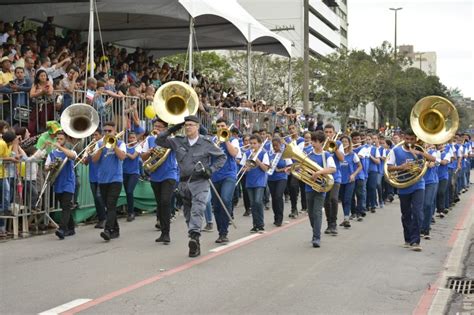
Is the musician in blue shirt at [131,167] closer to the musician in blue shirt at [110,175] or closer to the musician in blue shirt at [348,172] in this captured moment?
the musician in blue shirt at [110,175]

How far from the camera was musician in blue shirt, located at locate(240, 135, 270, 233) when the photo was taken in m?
12.3

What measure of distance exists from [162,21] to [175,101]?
1189cm

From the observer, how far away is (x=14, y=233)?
454 inches

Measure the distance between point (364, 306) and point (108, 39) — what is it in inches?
735

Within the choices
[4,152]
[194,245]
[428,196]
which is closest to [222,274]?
[194,245]

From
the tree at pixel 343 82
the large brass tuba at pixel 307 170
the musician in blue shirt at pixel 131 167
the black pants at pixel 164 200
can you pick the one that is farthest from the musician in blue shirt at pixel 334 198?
the tree at pixel 343 82

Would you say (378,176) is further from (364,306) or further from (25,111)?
(364,306)

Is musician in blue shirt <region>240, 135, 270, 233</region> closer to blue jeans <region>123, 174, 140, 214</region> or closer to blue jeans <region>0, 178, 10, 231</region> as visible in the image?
blue jeans <region>123, 174, 140, 214</region>

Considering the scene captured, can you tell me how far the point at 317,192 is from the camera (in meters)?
10.9

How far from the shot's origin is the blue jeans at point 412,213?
10.5m

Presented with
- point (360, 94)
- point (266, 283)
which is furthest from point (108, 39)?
point (360, 94)

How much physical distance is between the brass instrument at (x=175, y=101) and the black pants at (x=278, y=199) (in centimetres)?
359

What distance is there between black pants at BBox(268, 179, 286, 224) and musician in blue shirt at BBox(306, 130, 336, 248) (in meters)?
2.32

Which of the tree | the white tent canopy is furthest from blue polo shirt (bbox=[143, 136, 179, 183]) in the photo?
the tree
